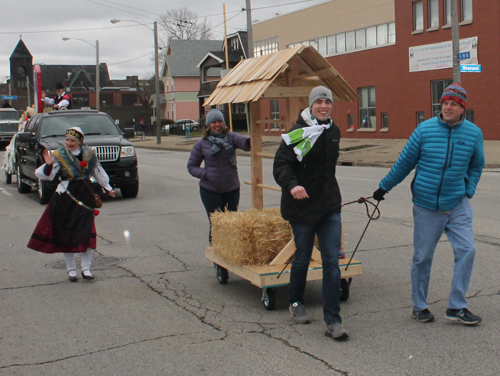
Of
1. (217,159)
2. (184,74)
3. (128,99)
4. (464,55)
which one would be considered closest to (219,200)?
(217,159)

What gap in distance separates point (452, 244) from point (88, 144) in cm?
1002

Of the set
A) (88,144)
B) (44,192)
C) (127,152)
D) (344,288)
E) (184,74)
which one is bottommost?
(344,288)

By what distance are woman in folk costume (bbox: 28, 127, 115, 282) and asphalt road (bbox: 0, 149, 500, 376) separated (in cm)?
35

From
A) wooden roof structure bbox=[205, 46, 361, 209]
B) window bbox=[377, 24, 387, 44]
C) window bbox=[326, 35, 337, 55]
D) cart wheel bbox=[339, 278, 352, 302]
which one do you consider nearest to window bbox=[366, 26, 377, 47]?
window bbox=[377, 24, 387, 44]

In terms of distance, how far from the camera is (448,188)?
5.00 metres

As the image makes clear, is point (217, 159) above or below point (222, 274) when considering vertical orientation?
above

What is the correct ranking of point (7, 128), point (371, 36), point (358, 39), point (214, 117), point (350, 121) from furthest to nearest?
point (350, 121)
point (358, 39)
point (7, 128)
point (371, 36)
point (214, 117)

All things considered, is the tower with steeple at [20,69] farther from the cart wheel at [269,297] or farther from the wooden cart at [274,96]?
the cart wheel at [269,297]

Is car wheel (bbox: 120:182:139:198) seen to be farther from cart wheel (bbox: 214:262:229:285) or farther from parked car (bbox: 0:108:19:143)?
parked car (bbox: 0:108:19:143)

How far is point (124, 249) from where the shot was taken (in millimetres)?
8758

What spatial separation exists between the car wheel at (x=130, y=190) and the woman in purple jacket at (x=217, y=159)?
7732 millimetres

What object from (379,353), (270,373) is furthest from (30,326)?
(379,353)

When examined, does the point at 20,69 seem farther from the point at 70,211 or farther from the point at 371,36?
the point at 70,211

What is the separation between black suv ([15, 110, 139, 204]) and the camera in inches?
545
